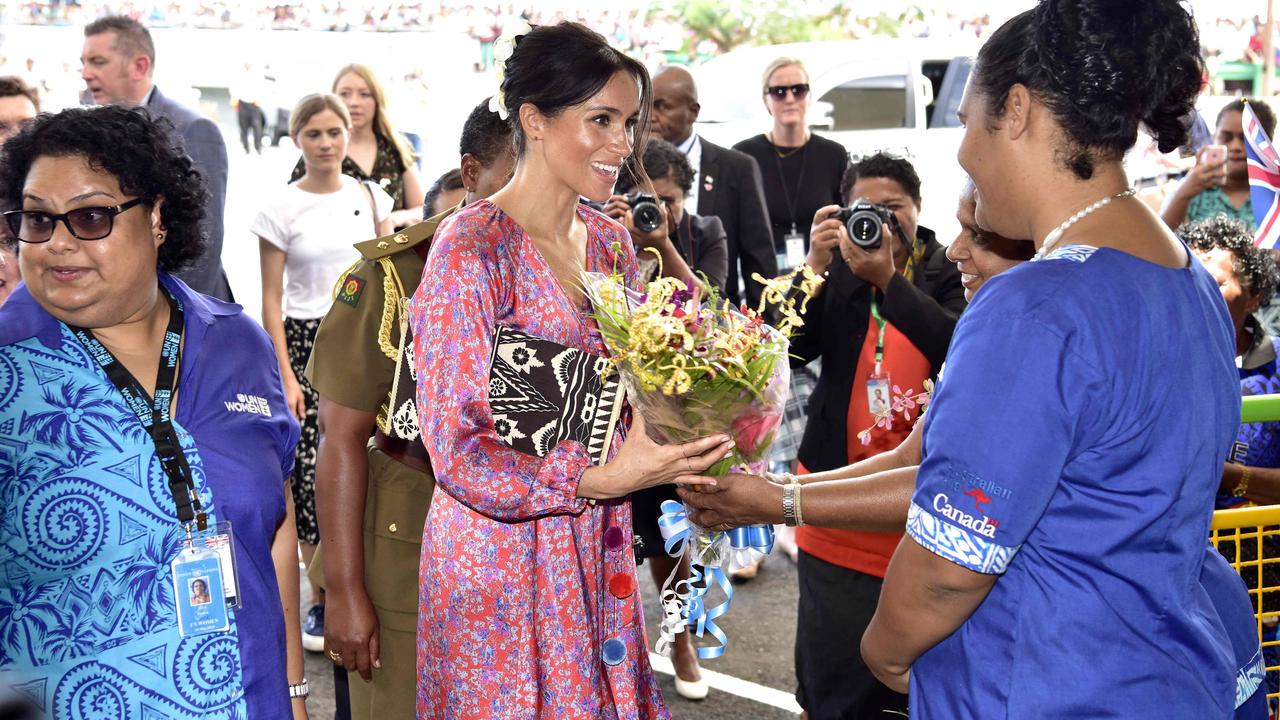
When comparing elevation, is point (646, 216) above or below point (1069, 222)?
below

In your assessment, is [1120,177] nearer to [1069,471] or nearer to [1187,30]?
[1187,30]

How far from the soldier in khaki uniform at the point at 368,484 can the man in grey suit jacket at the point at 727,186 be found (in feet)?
11.3

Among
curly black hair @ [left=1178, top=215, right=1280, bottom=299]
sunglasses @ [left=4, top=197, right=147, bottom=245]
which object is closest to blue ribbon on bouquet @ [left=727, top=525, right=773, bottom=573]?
sunglasses @ [left=4, top=197, right=147, bottom=245]

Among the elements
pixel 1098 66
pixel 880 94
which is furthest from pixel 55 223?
pixel 880 94

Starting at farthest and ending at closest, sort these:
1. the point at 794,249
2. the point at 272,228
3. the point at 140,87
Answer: the point at 794,249 < the point at 140,87 < the point at 272,228

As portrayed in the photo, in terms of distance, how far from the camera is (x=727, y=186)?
624 cm

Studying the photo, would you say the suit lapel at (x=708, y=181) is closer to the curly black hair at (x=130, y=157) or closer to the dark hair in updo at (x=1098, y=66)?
the curly black hair at (x=130, y=157)

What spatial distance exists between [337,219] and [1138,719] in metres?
4.78

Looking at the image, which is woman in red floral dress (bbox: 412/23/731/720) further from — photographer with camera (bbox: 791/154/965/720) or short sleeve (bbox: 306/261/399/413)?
photographer with camera (bbox: 791/154/965/720)

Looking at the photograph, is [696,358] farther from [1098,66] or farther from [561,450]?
[1098,66]

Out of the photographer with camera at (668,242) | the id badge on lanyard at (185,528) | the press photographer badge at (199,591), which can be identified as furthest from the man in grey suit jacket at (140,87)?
the press photographer badge at (199,591)

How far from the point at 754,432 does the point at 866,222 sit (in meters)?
1.38

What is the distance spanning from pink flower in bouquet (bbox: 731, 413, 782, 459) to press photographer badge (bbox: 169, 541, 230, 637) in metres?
Answer: 1.03

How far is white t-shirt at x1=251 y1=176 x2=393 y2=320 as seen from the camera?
5703 millimetres
